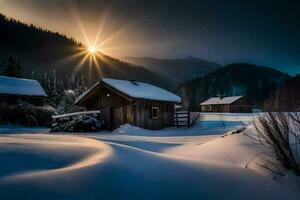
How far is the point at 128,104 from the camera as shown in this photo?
21156 millimetres

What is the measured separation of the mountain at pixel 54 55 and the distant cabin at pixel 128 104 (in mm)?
87028

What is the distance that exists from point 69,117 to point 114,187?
822 inches

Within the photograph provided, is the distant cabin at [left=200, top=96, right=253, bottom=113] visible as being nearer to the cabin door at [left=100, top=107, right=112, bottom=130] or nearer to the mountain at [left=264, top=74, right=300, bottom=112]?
the cabin door at [left=100, top=107, right=112, bottom=130]

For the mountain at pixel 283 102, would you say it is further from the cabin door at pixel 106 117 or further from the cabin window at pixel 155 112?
the cabin door at pixel 106 117

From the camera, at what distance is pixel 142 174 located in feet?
11.6

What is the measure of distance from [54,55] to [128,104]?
113554 mm

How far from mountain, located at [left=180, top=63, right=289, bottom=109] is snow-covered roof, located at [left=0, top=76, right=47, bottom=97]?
78923 millimetres

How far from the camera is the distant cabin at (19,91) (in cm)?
3094

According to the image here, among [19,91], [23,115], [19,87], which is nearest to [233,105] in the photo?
[19,87]

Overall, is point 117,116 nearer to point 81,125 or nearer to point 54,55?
point 81,125

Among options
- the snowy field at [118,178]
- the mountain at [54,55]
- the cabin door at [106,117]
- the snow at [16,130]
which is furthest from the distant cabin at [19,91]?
the mountain at [54,55]

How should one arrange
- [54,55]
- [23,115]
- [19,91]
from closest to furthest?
[23,115] < [19,91] < [54,55]

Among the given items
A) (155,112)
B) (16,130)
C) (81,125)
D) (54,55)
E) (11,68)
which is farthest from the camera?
(54,55)

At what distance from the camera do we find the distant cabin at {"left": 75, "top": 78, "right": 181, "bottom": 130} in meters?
20.9
